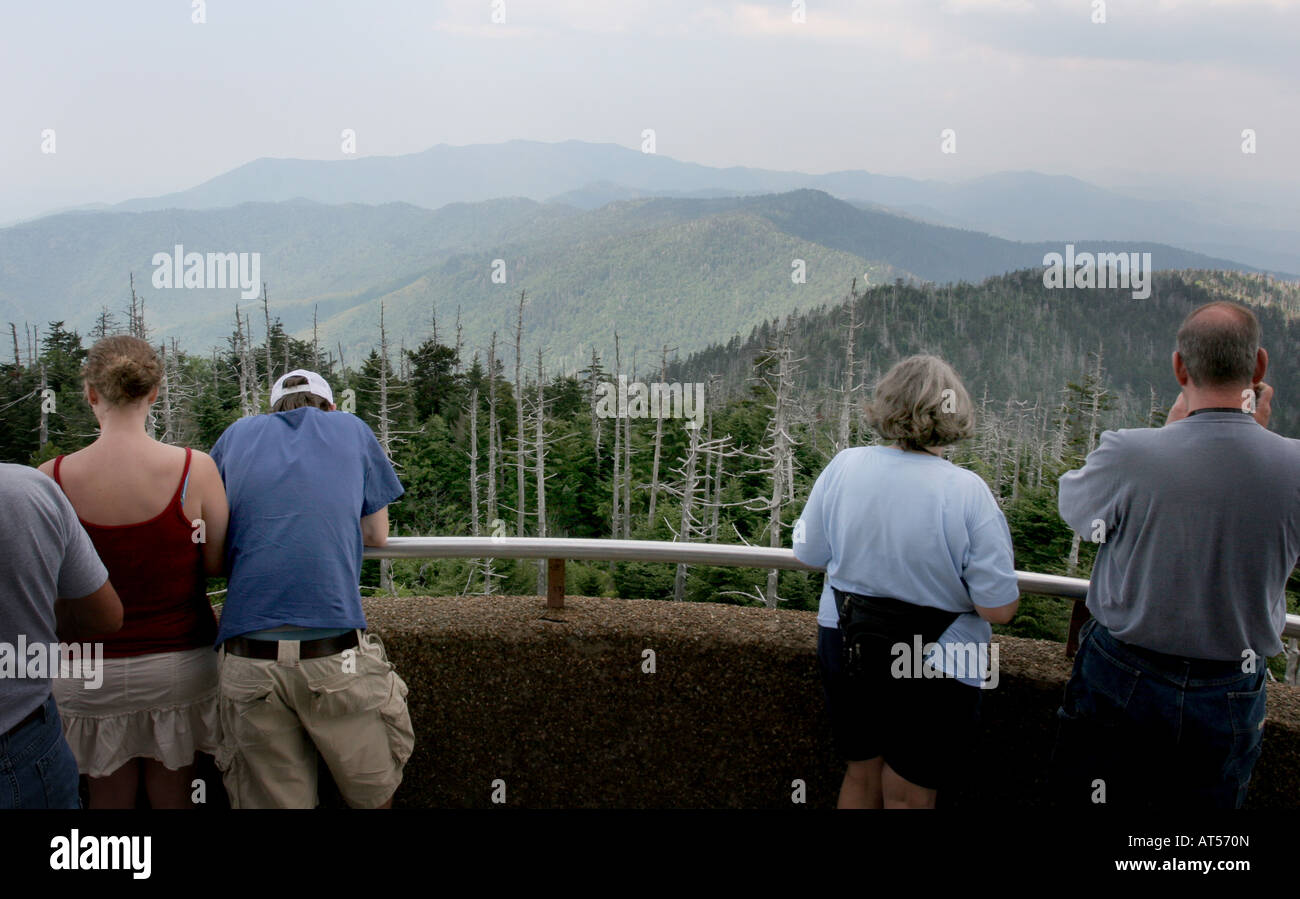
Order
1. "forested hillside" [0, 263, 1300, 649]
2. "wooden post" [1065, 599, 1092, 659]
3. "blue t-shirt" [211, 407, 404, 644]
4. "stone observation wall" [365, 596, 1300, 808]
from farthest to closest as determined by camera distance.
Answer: "forested hillside" [0, 263, 1300, 649], "stone observation wall" [365, 596, 1300, 808], "wooden post" [1065, 599, 1092, 659], "blue t-shirt" [211, 407, 404, 644]

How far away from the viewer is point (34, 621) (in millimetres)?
2104

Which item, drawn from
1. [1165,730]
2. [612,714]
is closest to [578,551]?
[612,714]

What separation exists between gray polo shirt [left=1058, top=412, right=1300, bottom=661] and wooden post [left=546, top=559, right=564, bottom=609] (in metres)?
1.91

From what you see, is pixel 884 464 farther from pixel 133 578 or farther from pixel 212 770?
pixel 212 770

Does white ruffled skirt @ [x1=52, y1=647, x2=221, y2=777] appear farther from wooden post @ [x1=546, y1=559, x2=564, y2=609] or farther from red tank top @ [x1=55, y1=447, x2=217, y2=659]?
wooden post @ [x1=546, y1=559, x2=564, y2=609]

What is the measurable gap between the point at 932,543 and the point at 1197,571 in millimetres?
668

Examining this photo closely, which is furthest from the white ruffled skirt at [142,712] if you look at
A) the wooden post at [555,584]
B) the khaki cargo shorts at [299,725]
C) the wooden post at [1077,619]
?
the wooden post at [1077,619]

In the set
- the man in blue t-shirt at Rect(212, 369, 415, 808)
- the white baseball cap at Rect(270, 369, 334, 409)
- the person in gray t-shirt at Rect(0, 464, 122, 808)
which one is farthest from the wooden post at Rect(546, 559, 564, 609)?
the person in gray t-shirt at Rect(0, 464, 122, 808)

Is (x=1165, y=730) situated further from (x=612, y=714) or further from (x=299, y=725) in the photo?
(x=299, y=725)

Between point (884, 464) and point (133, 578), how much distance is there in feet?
7.27

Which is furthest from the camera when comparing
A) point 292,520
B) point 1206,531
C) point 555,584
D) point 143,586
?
point 555,584

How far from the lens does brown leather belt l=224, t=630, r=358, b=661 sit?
2527 millimetres

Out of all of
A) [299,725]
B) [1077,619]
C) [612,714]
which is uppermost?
[1077,619]

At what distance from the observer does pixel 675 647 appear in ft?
11.1
